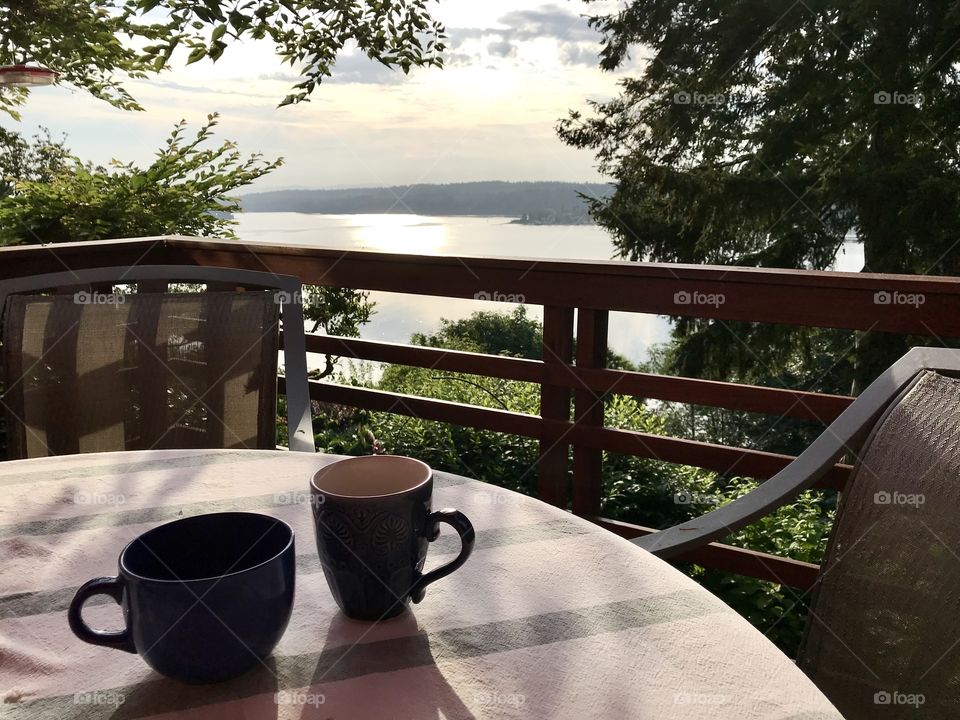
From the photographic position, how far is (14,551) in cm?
86

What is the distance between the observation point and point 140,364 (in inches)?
67.4

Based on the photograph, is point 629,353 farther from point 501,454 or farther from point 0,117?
point 0,117

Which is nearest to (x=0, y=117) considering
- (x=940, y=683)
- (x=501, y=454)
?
(x=501, y=454)

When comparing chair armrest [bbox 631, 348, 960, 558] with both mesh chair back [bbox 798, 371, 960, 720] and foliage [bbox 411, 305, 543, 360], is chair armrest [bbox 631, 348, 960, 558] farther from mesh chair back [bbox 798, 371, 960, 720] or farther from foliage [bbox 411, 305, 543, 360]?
foliage [bbox 411, 305, 543, 360]

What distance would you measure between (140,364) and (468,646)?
1.30 metres

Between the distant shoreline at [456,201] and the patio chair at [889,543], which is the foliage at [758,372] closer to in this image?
the distant shoreline at [456,201]

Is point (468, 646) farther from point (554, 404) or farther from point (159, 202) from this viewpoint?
point (159, 202)

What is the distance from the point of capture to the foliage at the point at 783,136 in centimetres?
721

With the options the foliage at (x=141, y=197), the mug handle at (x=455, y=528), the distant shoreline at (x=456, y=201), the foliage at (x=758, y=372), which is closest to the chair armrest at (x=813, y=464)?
the mug handle at (x=455, y=528)

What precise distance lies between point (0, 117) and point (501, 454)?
7.28 metres

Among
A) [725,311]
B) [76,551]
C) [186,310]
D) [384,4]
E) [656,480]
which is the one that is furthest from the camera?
[384,4]

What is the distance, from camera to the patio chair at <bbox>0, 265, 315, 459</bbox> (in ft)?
5.31

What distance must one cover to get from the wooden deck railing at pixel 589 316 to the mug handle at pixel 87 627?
1685 millimetres

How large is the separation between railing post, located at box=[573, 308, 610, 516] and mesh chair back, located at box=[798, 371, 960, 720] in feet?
4.15
